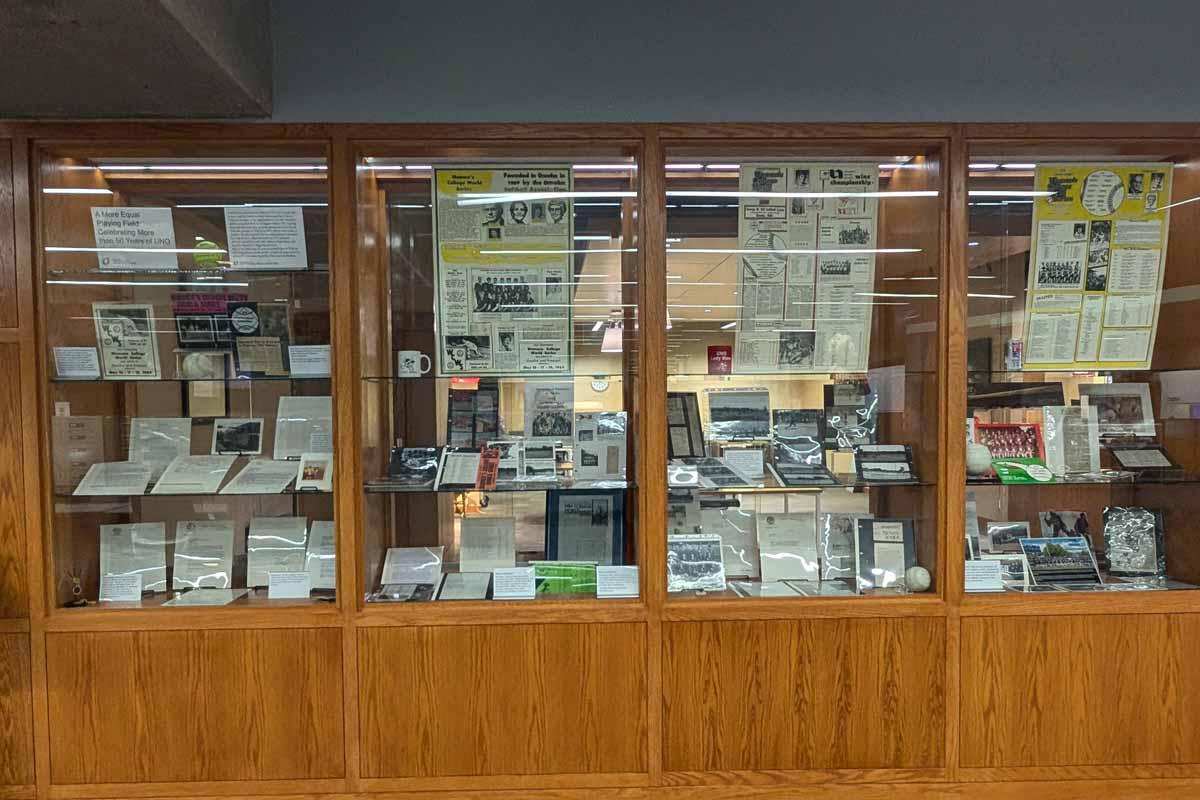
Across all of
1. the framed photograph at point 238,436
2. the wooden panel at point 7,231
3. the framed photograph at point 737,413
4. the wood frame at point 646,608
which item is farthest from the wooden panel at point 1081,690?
the wooden panel at point 7,231

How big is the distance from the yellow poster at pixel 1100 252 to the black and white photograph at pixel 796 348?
2.36ft

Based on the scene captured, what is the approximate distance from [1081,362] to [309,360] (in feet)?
8.22

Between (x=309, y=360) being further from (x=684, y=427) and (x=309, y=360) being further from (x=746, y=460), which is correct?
(x=746, y=460)

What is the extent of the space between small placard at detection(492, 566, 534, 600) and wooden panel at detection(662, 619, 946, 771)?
45 cm

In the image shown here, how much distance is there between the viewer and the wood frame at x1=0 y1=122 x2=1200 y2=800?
208cm

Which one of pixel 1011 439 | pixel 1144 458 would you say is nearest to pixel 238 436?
pixel 1011 439

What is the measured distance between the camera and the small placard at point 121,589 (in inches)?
87.0

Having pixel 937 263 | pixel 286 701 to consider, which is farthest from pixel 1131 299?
pixel 286 701

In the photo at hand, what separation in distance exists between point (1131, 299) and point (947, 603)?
116 centimetres

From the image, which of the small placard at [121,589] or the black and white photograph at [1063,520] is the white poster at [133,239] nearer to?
the small placard at [121,589]

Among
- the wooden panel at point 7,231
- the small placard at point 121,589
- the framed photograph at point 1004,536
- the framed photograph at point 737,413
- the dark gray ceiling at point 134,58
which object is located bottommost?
the small placard at point 121,589

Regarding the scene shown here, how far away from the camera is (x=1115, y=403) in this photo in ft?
7.89

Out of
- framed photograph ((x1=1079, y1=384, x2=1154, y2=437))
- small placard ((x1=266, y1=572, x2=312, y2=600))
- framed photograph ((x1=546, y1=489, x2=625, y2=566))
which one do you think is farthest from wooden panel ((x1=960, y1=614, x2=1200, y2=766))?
small placard ((x1=266, y1=572, x2=312, y2=600))

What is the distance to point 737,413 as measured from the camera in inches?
94.0
